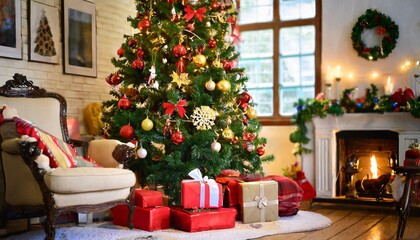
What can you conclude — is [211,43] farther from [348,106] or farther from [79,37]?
[348,106]

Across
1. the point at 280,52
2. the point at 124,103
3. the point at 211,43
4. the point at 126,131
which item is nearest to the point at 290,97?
the point at 280,52

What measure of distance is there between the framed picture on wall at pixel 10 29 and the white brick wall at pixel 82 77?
0.21 ft

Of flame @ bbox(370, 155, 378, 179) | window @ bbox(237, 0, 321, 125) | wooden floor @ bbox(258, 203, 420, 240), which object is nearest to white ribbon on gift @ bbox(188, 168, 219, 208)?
wooden floor @ bbox(258, 203, 420, 240)

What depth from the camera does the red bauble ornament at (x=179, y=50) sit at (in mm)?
4402

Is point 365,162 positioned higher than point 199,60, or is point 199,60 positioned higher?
point 199,60

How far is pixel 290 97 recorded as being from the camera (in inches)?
262

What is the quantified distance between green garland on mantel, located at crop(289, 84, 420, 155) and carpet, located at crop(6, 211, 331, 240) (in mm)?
1768

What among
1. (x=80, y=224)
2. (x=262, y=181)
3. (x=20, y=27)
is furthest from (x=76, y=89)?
(x=262, y=181)

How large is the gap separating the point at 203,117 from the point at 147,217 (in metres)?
0.99

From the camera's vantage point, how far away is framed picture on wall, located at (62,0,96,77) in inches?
197

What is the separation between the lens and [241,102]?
494cm

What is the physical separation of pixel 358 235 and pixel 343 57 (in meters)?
2.74

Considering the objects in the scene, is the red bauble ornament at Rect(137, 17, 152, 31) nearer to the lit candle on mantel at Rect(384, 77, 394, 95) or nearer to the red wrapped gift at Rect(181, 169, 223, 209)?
the red wrapped gift at Rect(181, 169, 223, 209)

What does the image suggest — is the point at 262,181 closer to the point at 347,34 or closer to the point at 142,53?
the point at 142,53
